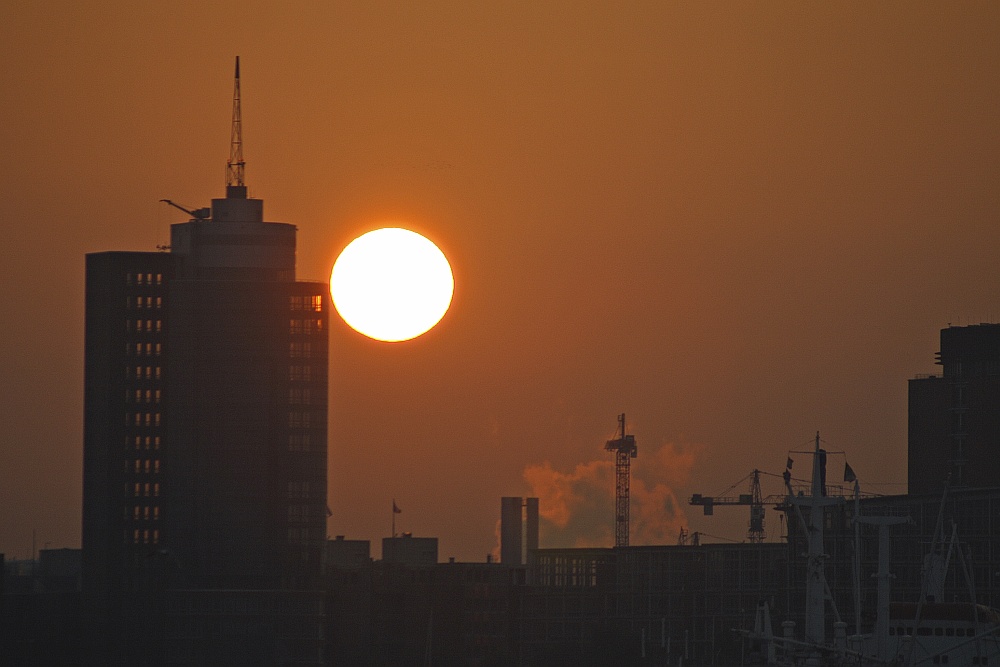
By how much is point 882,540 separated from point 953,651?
8.59 metres

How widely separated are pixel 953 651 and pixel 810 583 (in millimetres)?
10141

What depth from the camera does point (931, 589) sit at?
163625mm

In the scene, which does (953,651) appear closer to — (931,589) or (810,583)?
(810,583)

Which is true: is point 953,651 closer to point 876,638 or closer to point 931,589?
point 876,638

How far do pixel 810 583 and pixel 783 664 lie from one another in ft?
20.4

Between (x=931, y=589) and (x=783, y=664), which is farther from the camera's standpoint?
(x=931, y=589)

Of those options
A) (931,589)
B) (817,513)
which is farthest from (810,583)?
(931,589)

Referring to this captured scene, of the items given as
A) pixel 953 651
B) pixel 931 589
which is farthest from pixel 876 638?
pixel 931 589

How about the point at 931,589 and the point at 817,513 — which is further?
the point at 931,589

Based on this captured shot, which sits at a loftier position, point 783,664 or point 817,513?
point 817,513

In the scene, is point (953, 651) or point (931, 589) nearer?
point (953, 651)

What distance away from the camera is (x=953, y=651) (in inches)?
5595

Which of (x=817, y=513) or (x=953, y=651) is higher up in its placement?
(x=817, y=513)

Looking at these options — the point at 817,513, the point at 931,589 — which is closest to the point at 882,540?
the point at 817,513
